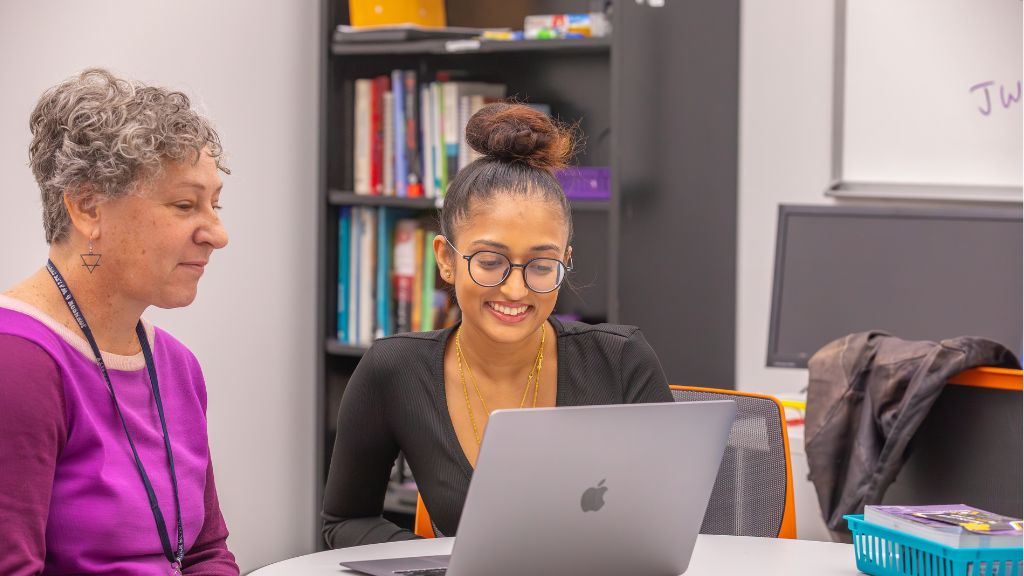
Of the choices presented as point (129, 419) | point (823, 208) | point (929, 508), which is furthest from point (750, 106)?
point (129, 419)

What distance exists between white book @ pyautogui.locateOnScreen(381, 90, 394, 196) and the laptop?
2.21m

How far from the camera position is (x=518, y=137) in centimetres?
189

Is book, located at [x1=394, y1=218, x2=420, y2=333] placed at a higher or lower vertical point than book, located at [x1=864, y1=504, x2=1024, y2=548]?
higher

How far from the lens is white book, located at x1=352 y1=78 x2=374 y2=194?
Result: 137 inches

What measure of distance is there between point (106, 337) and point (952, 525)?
1.02m

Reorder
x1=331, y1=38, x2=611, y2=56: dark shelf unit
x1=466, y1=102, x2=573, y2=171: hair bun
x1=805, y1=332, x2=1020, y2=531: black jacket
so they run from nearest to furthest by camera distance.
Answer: x1=466, y1=102, x2=573, y2=171: hair bun, x1=805, y1=332, x2=1020, y2=531: black jacket, x1=331, y1=38, x2=611, y2=56: dark shelf unit

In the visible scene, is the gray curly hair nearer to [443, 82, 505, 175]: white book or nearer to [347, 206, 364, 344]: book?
[443, 82, 505, 175]: white book

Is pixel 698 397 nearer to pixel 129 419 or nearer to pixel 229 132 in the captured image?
pixel 129 419

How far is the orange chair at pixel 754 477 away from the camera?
77.9 inches

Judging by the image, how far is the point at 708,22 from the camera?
128 inches

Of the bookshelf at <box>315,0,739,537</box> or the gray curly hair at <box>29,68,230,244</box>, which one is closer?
the gray curly hair at <box>29,68,230,244</box>

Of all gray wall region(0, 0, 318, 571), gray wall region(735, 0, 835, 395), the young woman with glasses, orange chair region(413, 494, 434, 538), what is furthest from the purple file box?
orange chair region(413, 494, 434, 538)

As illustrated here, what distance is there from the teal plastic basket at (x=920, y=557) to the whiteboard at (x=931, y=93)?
178 cm

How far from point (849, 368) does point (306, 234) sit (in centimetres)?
177
